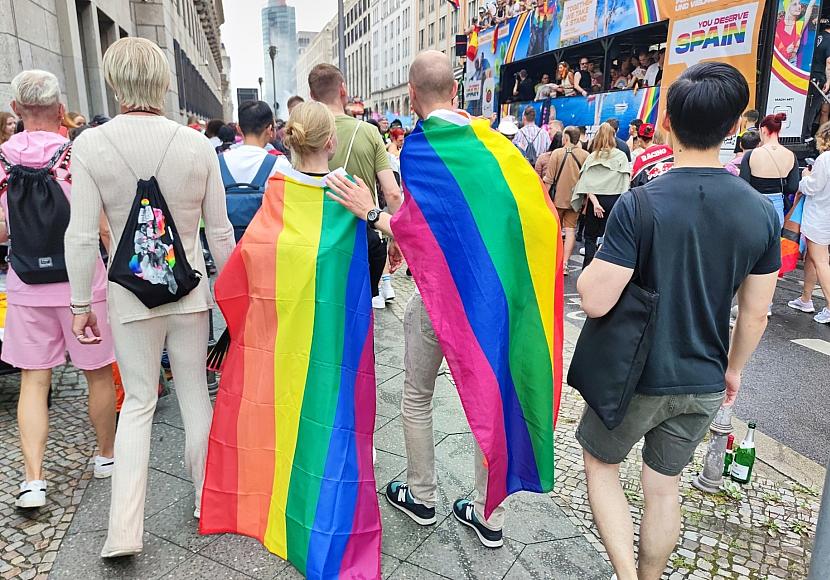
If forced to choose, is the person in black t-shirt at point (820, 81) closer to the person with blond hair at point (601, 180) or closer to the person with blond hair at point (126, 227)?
the person with blond hair at point (601, 180)

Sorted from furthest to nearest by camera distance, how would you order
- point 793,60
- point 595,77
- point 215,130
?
point 595,77
point 793,60
point 215,130

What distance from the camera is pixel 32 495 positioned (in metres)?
2.74

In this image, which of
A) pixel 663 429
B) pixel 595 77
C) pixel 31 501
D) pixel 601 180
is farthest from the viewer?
pixel 595 77

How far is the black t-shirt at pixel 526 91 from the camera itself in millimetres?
20359

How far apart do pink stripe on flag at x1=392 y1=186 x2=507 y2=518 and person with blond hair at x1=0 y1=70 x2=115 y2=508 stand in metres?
1.49

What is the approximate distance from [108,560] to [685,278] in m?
2.50

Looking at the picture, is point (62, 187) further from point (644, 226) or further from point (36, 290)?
point (644, 226)

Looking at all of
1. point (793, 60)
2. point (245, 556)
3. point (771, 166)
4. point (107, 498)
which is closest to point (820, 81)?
point (793, 60)

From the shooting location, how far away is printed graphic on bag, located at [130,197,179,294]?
229cm

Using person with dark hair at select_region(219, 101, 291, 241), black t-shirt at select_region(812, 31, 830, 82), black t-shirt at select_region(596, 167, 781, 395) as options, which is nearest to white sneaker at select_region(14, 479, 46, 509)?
person with dark hair at select_region(219, 101, 291, 241)

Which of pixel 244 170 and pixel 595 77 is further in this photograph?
pixel 595 77

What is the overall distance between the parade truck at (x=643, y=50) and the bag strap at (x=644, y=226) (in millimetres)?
9069

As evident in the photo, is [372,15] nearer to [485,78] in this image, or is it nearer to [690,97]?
[485,78]

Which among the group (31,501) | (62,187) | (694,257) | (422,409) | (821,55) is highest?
(821,55)
